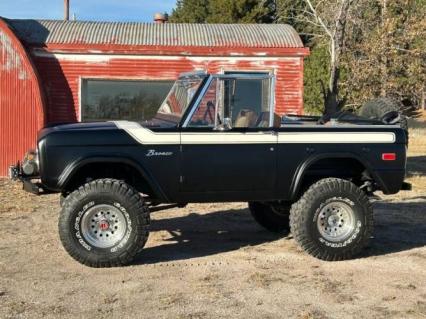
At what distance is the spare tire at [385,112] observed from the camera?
6855 millimetres

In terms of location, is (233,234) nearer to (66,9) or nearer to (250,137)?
(250,137)

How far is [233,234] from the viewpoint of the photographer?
25.4ft

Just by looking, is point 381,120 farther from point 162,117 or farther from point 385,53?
point 385,53

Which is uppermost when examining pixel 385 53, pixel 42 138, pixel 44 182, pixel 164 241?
pixel 385 53

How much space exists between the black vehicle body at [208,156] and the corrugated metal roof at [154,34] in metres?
7.27

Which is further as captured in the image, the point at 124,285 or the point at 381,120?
the point at 381,120

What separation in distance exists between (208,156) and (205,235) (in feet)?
5.99

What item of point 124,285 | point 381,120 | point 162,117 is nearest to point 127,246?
point 124,285

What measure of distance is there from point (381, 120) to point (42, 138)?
3764 millimetres

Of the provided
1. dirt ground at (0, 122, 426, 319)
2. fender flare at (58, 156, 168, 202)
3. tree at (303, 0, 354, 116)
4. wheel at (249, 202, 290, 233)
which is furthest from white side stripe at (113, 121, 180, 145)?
tree at (303, 0, 354, 116)

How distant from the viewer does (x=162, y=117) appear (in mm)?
7125

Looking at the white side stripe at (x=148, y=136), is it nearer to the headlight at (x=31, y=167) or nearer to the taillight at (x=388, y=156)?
the headlight at (x=31, y=167)

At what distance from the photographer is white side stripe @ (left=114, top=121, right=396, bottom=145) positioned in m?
6.02

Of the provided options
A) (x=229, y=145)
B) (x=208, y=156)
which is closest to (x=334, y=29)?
(x=229, y=145)
